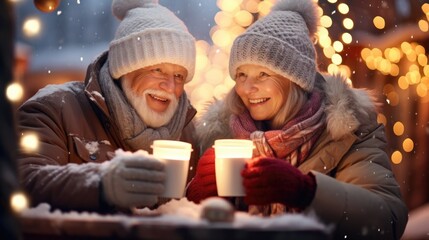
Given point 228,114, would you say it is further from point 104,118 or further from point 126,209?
point 126,209

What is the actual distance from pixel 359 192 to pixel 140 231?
1.61m

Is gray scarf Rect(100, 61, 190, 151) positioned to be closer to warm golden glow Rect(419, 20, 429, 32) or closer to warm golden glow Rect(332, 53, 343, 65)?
warm golden glow Rect(332, 53, 343, 65)

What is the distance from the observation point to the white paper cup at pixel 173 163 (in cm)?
280

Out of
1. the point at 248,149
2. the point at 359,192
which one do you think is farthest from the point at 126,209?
the point at 359,192

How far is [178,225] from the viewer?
2.02 meters

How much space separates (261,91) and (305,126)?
335 millimetres

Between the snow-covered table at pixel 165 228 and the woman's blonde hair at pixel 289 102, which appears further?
the woman's blonde hair at pixel 289 102

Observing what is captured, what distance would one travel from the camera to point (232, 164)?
9.57ft

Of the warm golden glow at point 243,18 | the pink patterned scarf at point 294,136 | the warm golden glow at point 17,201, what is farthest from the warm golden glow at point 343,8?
the warm golden glow at point 17,201

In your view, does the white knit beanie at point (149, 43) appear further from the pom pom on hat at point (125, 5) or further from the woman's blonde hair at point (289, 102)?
the woman's blonde hair at point (289, 102)

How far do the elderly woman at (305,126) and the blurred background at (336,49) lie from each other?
1322 millimetres

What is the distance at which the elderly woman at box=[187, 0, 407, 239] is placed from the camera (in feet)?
10.9

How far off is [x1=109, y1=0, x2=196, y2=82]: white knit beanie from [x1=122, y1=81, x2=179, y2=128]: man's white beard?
0.14 m

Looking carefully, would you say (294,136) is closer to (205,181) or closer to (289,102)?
(289,102)
